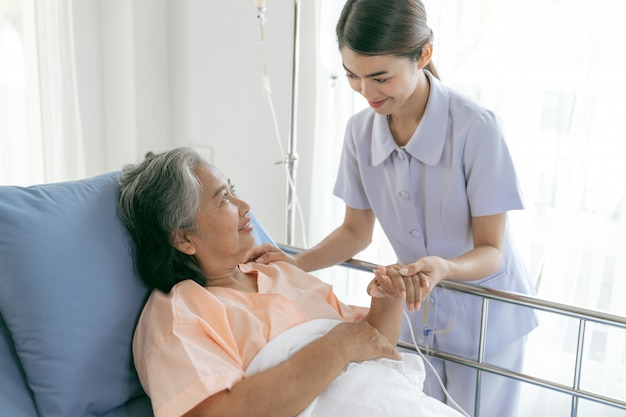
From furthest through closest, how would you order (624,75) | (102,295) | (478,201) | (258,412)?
(624,75) → (478,201) → (102,295) → (258,412)

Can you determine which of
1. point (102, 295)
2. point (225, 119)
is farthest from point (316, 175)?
point (102, 295)

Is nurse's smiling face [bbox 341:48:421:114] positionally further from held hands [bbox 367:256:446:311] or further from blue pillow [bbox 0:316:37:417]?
blue pillow [bbox 0:316:37:417]

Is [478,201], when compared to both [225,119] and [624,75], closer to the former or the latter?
[624,75]

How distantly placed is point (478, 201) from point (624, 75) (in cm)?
87

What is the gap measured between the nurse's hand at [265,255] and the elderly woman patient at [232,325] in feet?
0.23

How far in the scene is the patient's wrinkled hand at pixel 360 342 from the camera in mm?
1577

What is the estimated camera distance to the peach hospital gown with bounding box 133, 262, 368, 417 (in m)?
1.41

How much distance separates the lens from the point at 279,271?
6.16 ft

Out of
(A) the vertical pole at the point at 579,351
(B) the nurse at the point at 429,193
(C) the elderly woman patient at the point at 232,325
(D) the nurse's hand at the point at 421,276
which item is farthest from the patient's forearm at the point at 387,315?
(A) the vertical pole at the point at 579,351

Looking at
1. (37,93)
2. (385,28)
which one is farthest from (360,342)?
(37,93)

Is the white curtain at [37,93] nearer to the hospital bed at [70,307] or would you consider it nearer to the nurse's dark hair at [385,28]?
the hospital bed at [70,307]

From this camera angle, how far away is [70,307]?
5.08ft

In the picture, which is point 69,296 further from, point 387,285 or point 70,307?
point 387,285

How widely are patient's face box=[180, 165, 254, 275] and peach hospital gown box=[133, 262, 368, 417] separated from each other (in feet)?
0.26
